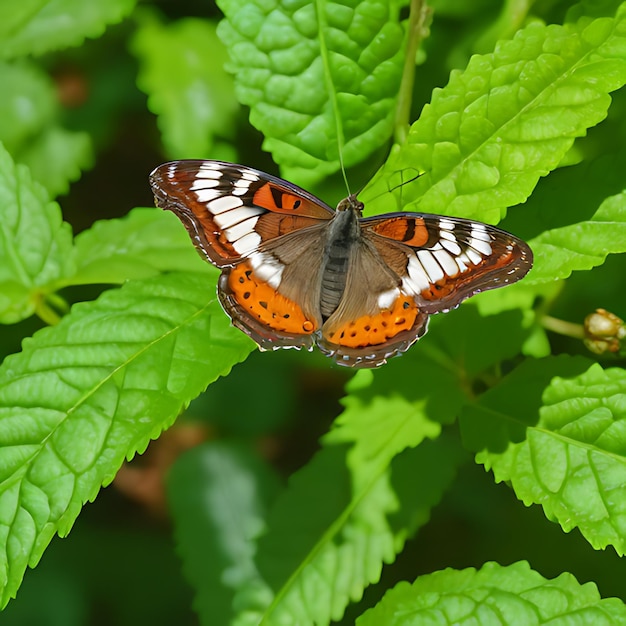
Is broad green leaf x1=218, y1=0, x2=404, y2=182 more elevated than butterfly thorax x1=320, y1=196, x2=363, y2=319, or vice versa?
broad green leaf x1=218, y1=0, x2=404, y2=182

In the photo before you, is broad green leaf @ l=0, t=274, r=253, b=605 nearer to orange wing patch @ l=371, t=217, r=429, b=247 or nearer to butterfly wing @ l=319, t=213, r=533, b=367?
butterfly wing @ l=319, t=213, r=533, b=367

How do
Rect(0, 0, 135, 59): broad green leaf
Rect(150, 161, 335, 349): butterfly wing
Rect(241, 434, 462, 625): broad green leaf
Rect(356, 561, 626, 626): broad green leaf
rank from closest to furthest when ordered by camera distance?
Rect(356, 561, 626, 626): broad green leaf → Rect(150, 161, 335, 349): butterfly wing → Rect(241, 434, 462, 625): broad green leaf → Rect(0, 0, 135, 59): broad green leaf

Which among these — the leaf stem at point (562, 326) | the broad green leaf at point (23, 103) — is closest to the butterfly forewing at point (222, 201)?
the leaf stem at point (562, 326)

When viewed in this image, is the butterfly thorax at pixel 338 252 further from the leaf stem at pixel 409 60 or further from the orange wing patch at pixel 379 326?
the leaf stem at pixel 409 60

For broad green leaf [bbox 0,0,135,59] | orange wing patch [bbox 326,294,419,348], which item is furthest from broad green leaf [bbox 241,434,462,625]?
broad green leaf [bbox 0,0,135,59]

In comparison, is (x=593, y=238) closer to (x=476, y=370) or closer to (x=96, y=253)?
(x=476, y=370)

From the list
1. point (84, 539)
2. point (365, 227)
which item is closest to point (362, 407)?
point (365, 227)
